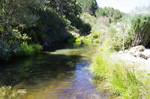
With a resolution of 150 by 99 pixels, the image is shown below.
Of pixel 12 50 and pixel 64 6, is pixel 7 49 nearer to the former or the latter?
pixel 12 50

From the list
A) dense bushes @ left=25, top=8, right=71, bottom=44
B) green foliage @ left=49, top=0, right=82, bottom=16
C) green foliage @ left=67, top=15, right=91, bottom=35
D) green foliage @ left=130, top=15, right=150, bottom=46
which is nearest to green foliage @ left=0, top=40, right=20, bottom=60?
dense bushes @ left=25, top=8, right=71, bottom=44

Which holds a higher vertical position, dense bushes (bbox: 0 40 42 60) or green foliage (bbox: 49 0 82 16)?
green foliage (bbox: 49 0 82 16)

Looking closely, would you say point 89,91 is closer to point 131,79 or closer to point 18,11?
point 131,79

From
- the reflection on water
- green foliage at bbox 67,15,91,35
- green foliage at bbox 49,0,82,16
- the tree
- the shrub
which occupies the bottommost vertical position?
the reflection on water

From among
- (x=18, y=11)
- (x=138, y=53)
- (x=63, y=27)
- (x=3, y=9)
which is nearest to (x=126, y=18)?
(x=138, y=53)

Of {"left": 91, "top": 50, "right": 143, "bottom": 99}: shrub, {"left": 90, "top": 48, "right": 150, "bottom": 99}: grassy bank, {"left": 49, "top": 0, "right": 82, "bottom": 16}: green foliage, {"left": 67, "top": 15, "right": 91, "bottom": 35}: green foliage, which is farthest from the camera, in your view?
{"left": 67, "top": 15, "right": 91, "bottom": 35}: green foliage

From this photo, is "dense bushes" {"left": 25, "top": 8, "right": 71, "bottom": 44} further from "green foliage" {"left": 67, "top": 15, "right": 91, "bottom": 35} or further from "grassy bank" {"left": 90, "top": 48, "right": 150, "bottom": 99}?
"green foliage" {"left": 67, "top": 15, "right": 91, "bottom": 35}

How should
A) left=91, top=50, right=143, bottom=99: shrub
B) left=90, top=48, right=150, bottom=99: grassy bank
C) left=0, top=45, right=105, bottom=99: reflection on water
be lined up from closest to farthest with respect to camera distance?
left=90, top=48, right=150, bottom=99: grassy bank < left=91, top=50, right=143, bottom=99: shrub < left=0, top=45, right=105, bottom=99: reflection on water

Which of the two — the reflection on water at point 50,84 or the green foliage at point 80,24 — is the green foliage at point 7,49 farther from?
the green foliage at point 80,24

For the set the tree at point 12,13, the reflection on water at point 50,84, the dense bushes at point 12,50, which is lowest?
the reflection on water at point 50,84

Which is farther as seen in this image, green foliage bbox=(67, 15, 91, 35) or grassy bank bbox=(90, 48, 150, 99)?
green foliage bbox=(67, 15, 91, 35)

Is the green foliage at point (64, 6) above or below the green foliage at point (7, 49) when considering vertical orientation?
above

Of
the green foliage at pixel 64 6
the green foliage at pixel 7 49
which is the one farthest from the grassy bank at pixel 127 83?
the green foliage at pixel 64 6

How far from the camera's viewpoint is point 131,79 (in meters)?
5.34
